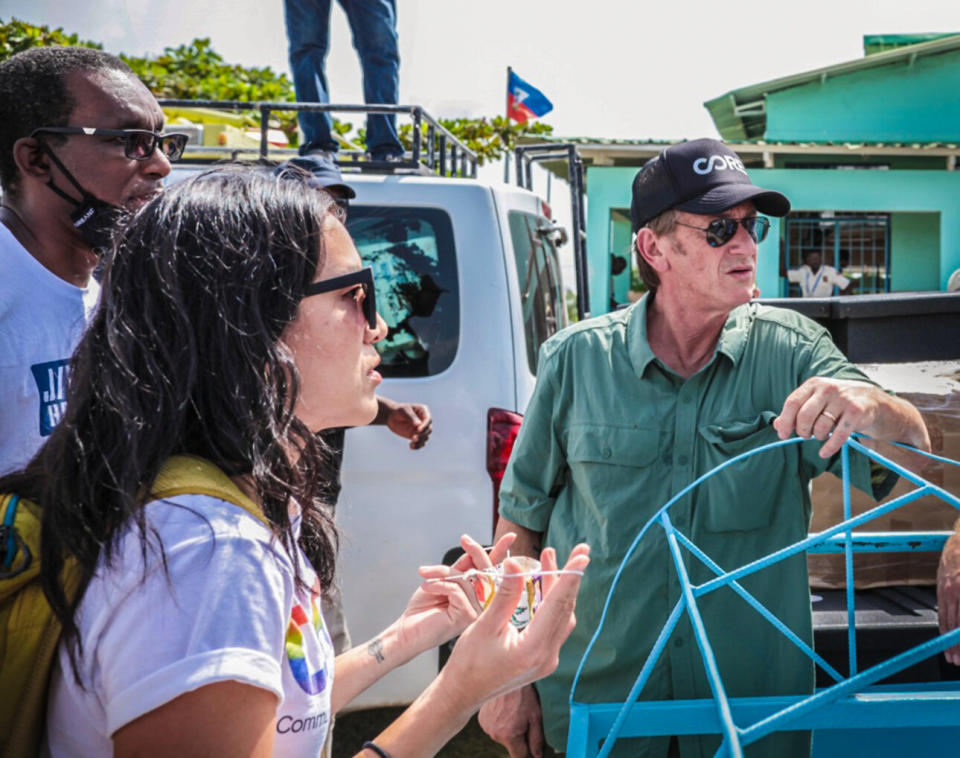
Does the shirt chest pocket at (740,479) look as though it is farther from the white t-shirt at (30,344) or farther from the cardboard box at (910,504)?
the white t-shirt at (30,344)

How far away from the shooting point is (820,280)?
48.3 ft

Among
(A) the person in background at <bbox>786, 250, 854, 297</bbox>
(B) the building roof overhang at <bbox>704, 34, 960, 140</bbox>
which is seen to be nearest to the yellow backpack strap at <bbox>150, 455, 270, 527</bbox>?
(A) the person in background at <bbox>786, 250, 854, 297</bbox>

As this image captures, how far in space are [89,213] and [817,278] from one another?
14.1 m

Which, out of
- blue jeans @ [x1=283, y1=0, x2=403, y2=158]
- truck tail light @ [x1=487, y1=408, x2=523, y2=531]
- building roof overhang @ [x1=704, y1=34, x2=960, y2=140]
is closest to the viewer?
truck tail light @ [x1=487, y1=408, x2=523, y2=531]

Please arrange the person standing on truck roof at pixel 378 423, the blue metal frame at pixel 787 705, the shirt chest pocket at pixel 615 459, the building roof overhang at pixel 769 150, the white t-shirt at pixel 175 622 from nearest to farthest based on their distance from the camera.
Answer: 1. the white t-shirt at pixel 175 622
2. the blue metal frame at pixel 787 705
3. the shirt chest pocket at pixel 615 459
4. the person standing on truck roof at pixel 378 423
5. the building roof overhang at pixel 769 150

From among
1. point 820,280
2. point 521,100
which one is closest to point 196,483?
point 521,100

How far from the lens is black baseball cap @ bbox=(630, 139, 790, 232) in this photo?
2133mm

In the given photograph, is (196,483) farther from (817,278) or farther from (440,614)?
(817,278)

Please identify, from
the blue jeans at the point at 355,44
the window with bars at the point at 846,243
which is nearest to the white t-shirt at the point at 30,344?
the blue jeans at the point at 355,44

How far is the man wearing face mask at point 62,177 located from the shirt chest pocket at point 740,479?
1375 mm

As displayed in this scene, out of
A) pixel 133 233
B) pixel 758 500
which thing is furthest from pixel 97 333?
pixel 758 500

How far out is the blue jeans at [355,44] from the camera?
473cm

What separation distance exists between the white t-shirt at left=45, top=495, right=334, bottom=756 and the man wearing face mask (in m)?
1.04

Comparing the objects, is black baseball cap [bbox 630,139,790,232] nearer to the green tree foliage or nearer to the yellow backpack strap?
the yellow backpack strap
